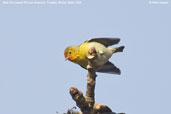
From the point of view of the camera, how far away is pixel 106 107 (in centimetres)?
342

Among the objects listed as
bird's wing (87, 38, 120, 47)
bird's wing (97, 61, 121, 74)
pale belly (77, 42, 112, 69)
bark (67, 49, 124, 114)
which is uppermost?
bird's wing (87, 38, 120, 47)

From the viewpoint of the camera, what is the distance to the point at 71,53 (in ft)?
17.3

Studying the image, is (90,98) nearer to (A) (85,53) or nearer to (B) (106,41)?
(A) (85,53)

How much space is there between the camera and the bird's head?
5.23m

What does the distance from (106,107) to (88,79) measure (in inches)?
12.3

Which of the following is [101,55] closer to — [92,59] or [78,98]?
[92,59]

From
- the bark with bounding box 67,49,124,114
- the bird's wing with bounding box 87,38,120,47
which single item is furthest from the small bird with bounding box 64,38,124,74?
the bark with bounding box 67,49,124,114

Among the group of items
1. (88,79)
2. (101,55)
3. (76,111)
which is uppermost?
(101,55)

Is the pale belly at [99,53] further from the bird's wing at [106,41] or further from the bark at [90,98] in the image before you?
the bark at [90,98]

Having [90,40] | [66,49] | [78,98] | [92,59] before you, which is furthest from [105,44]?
[78,98]

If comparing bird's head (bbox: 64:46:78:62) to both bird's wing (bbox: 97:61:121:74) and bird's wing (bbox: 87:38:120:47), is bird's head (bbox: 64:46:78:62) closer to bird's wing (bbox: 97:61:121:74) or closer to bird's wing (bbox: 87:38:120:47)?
bird's wing (bbox: 87:38:120:47)

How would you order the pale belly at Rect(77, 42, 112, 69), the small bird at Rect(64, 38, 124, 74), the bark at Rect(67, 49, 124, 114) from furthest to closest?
the small bird at Rect(64, 38, 124, 74), the pale belly at Rect(77, 42, 112, 69), the bark at Rect(67, 49, 124, 114)

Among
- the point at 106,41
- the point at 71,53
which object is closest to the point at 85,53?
the point at 71,53

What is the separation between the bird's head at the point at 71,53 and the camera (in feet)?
17.2
